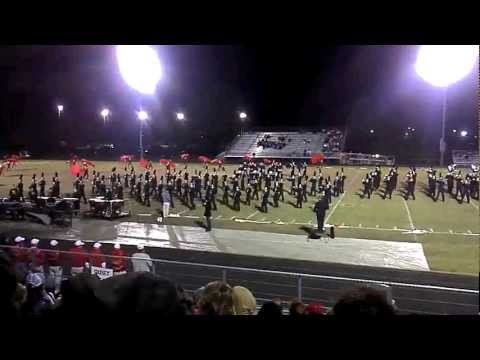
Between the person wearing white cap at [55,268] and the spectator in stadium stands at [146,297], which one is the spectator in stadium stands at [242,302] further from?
the person wearing white cap at [55,268]

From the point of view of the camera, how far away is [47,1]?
2.34 meters

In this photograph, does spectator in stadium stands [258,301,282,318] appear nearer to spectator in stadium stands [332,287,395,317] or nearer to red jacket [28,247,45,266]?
spectator in stadium stands [332,287,395,317]

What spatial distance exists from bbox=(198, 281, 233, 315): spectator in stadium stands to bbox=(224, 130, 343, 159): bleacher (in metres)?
3.87

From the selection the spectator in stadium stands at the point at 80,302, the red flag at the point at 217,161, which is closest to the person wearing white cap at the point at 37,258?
the red flag at the point at 217,161

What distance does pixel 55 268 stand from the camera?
484 cm

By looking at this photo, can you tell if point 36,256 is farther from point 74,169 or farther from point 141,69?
point 141,69

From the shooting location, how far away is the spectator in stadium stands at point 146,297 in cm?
118

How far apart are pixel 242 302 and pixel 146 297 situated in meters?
0.47

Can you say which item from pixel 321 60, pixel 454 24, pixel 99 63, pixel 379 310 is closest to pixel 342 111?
pixel 321 60

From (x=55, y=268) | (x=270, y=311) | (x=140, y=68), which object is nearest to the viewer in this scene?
(x=270, y=311)

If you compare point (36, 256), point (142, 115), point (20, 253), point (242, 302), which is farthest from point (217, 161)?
point (242, 302)

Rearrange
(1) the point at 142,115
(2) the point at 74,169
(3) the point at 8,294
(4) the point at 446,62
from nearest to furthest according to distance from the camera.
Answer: (3) the point at 8,294 → (4) the point at 446,62 → (1) the point at 142,115 → (2) the point at 74,169

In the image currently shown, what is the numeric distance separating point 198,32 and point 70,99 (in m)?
3.64

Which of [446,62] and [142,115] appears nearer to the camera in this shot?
[446,62]
